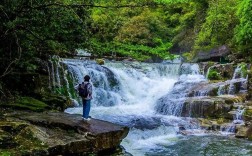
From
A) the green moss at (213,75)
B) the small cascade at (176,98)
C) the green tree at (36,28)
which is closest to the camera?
the green tree at (36,28)

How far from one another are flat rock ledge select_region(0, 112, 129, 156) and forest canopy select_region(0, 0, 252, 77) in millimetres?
1773

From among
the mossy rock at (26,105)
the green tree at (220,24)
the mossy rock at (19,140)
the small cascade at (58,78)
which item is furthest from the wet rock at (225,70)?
the mossy rock at (19,140)

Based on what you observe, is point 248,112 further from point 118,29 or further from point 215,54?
point 118,29

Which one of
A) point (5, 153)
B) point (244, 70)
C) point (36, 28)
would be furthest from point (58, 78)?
point (5, 153)

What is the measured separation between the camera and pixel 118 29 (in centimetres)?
2791

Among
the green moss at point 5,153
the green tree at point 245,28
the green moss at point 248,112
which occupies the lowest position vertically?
the green moss at point 5,153

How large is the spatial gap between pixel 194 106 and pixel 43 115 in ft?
23.7

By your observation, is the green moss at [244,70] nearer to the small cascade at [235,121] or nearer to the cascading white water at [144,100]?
the cascading white water at [144,100]

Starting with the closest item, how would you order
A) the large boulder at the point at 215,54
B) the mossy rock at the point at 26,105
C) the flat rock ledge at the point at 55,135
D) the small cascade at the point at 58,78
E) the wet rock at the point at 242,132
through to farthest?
the flat rock ledge at the point at 55,135 < the mossy rock at the point at 26,105 < the wet rock at the point at 242,132 < the small cascade at the point at 58,78 < the large boulder at the point at 215,54

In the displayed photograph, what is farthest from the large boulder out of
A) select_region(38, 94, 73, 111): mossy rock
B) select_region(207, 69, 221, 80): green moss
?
select_region(38, 94, 73, 111): mossy rock

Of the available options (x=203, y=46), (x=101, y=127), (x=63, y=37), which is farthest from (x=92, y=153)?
(x=203, y=46)

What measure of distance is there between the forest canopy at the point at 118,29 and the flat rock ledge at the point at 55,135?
177 centimetres

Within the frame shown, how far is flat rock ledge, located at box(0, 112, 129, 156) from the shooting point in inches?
283

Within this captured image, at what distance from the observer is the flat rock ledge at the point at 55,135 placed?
7.19 meters
